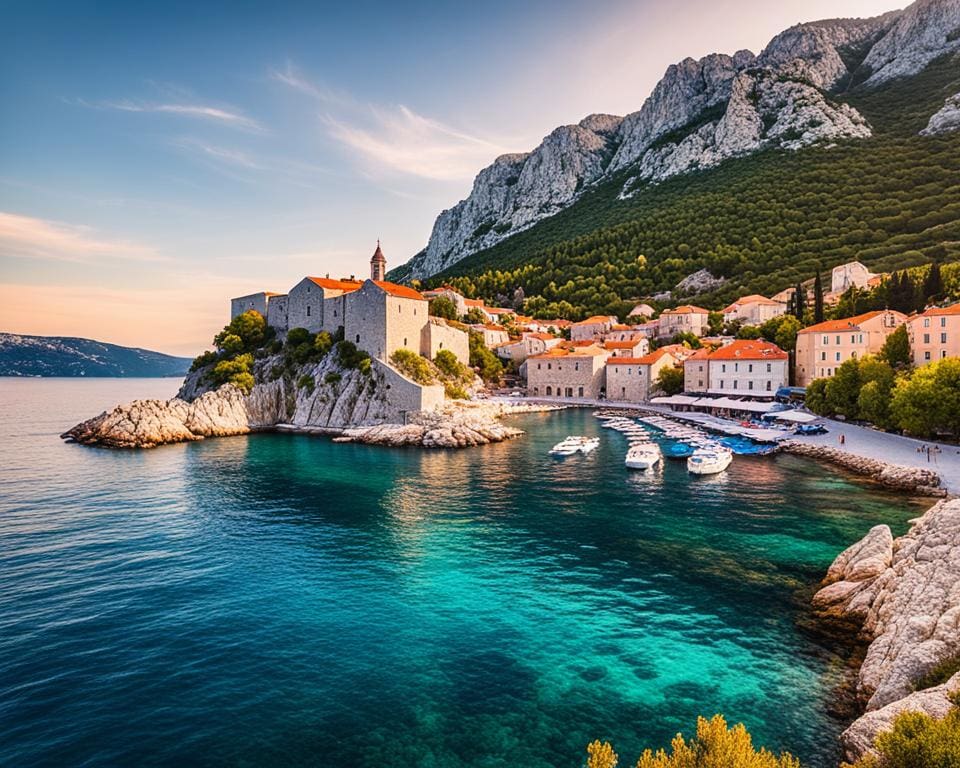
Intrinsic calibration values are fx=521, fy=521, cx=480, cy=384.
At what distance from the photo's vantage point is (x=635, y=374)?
61.9m

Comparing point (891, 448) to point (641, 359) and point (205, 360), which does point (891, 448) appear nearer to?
point (641, 359)

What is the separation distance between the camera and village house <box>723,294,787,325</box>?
2808 inches

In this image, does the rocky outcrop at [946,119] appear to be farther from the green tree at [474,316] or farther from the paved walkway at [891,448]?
the paved walkway at [891,448]

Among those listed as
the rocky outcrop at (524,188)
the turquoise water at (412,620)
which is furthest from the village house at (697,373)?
the rocky outcrop at (524,188)

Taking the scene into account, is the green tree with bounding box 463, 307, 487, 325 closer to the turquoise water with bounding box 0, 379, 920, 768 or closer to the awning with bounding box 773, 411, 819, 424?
the awning with bounding box 773, 411, 819, 424

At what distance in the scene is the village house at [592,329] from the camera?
80.5 meters

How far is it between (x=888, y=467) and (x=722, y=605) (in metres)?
18.7

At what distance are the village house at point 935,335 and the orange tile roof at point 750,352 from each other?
1128 centimetres

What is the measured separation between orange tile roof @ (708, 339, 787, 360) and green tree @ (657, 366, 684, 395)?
586 cm

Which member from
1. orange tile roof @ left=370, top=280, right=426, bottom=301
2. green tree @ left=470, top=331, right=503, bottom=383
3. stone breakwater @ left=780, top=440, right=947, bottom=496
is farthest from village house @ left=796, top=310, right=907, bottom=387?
orange tile roof @ left=370, top=280, right=426, bottom=301

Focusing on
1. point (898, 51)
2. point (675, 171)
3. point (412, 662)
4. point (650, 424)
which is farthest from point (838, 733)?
point (898, 51)

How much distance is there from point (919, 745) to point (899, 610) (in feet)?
23.6

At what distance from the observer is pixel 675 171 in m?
122

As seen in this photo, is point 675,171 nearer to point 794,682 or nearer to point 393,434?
point 393,434
